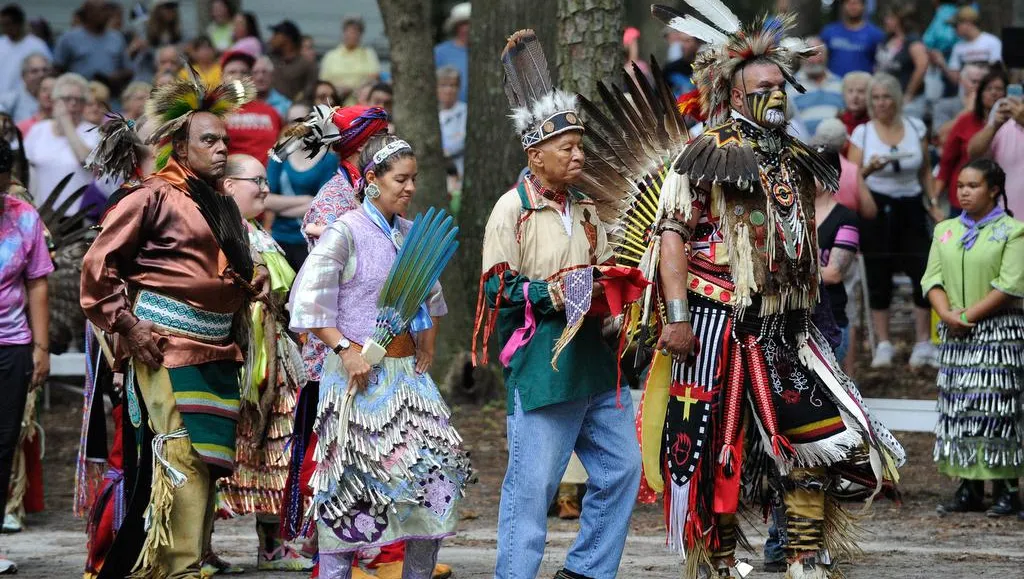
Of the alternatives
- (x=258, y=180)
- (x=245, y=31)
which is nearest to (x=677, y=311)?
(x=258, y=180)

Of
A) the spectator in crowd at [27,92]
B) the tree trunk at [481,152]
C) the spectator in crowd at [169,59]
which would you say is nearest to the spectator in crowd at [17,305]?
the tree trunk at [481,152]

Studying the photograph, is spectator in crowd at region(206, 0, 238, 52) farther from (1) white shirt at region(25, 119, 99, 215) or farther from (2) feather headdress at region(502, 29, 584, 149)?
(2) feather headdress at region(502, 29, 584, 149)

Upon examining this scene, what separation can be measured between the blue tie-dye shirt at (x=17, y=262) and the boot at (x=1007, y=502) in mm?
5252

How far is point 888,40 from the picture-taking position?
16.5 m

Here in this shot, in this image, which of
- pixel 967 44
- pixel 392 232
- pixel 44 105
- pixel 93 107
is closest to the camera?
Result: pixel 392 232

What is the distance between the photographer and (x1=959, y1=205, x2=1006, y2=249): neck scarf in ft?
27.0

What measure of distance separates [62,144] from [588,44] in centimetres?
527

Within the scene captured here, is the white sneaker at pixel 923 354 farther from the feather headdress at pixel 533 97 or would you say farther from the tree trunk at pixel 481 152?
the feather headdress at pixel 533 97

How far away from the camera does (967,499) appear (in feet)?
27.5

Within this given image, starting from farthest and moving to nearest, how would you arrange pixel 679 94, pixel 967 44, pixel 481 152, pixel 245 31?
1. pixel 245 31
2. pixel 967 44
3. pixel 679 94
4. pixel 481 152

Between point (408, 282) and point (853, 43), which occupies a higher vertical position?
point (853, 43)

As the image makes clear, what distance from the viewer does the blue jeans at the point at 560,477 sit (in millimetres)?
5730

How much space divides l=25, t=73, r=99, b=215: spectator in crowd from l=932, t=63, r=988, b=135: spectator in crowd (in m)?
7.14

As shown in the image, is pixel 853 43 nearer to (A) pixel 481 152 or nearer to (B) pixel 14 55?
(A) pixel 481 152
